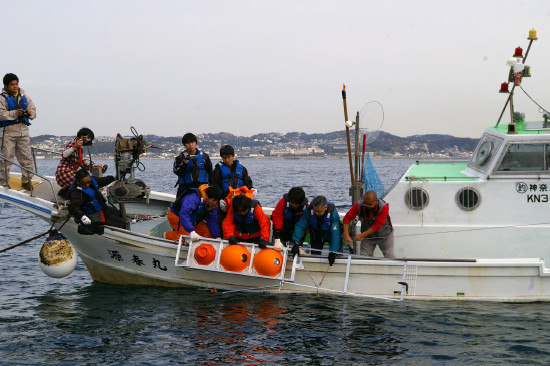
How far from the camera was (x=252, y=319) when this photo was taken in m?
9.38

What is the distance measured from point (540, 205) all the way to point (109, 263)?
7.43m

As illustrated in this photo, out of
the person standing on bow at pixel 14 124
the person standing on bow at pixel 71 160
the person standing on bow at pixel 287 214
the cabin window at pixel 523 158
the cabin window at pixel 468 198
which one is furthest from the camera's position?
the person standing on bow at pixel 14 124

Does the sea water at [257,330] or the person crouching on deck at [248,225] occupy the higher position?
the person crouching on deck at [248,225]

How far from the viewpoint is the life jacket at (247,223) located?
9938mm

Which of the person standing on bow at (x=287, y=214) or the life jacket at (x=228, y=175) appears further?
the life jacket at (x=228, y=175)

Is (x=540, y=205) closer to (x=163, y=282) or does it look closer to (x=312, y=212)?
(x=312, y=212)

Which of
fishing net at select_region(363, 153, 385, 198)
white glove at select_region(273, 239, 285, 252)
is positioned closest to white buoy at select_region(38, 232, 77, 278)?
white glove at select_region(273, 239, 285, 252)

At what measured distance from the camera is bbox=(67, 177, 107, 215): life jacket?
10273 mm

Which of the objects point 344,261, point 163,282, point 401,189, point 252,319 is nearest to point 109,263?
point 163,282

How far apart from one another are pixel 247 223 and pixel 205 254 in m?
0.83

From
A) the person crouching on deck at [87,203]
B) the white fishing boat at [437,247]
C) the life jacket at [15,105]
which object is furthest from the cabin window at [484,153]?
the life jacket at [15,105]

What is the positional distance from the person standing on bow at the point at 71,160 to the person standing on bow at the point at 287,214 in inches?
140

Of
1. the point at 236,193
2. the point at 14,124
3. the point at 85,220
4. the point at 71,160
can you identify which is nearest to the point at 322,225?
the point at 236,193

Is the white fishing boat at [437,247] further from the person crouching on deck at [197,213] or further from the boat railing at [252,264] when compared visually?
the person crouching on deck at [197,213]
